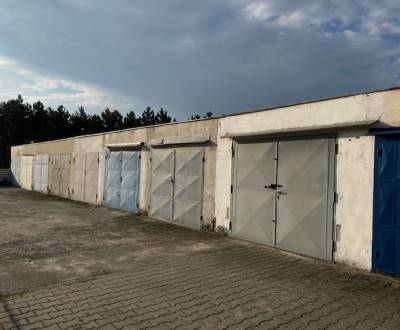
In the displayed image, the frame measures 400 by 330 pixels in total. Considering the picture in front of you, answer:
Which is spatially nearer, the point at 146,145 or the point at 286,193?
the point at 286,193

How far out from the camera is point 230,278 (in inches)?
234

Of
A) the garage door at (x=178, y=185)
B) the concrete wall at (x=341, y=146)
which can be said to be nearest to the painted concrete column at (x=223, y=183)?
the concrete wall at (x=341, y=146)

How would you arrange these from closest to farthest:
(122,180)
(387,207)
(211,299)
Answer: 1. (211,299)
2. (387,207)
3. (122,180)

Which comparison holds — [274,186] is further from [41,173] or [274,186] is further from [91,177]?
[41,173]

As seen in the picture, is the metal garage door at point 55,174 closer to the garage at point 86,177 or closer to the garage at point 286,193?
the garage at point 86,177

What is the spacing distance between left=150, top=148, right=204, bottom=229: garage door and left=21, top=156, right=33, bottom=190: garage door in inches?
676

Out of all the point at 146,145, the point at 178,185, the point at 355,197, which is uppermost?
the point at 146,145

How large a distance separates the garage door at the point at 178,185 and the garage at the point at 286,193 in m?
1.55

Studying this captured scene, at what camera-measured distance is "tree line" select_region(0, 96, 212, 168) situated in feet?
138

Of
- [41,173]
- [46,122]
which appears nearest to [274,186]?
[41,173]

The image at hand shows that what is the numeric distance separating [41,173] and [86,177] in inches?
314

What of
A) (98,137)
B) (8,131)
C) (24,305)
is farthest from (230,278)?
(8,131)

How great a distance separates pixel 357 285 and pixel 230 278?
76.9 inches

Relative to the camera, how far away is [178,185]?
446 inches
